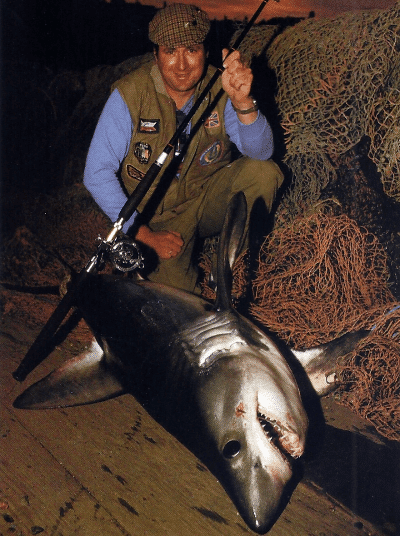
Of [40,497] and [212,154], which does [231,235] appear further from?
[212,154]

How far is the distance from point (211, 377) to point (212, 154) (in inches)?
81.3

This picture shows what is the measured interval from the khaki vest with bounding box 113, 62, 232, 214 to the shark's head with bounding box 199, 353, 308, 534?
6.21 ft

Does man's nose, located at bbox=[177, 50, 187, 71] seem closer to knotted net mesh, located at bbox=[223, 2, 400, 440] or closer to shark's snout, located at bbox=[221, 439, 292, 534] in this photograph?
knotted net mesh, located at bbox=[223, 2, 400, 440]

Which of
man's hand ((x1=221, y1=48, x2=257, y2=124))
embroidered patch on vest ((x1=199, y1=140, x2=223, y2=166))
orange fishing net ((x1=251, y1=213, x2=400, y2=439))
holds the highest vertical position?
man's hand ((x1=221, y1=48, x2=257, y2=124))

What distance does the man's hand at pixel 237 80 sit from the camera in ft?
8.61

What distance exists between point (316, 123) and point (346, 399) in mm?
1809

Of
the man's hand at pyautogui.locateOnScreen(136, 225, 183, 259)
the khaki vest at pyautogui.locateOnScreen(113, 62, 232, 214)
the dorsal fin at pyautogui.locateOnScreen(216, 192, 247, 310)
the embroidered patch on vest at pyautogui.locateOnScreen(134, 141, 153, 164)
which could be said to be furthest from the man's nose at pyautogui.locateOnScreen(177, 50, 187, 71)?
the dorsal fin at pyautogui.locateOnScreen(216, 192, 247, 310)

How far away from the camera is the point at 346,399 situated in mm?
2828

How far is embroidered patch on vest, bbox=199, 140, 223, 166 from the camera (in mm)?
3488

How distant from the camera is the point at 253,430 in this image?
1735 millimetres

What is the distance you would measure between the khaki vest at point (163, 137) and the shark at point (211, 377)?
1132mm

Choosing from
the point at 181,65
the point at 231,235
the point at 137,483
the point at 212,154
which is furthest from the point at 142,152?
the point at 137,483

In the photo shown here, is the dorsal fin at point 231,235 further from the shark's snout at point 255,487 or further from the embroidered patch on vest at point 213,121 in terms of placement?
the embroidered patch on vest at point 213,121

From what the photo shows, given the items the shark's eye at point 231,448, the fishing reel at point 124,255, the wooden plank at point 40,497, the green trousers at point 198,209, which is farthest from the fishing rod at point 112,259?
the shark's eye at point 231,448
